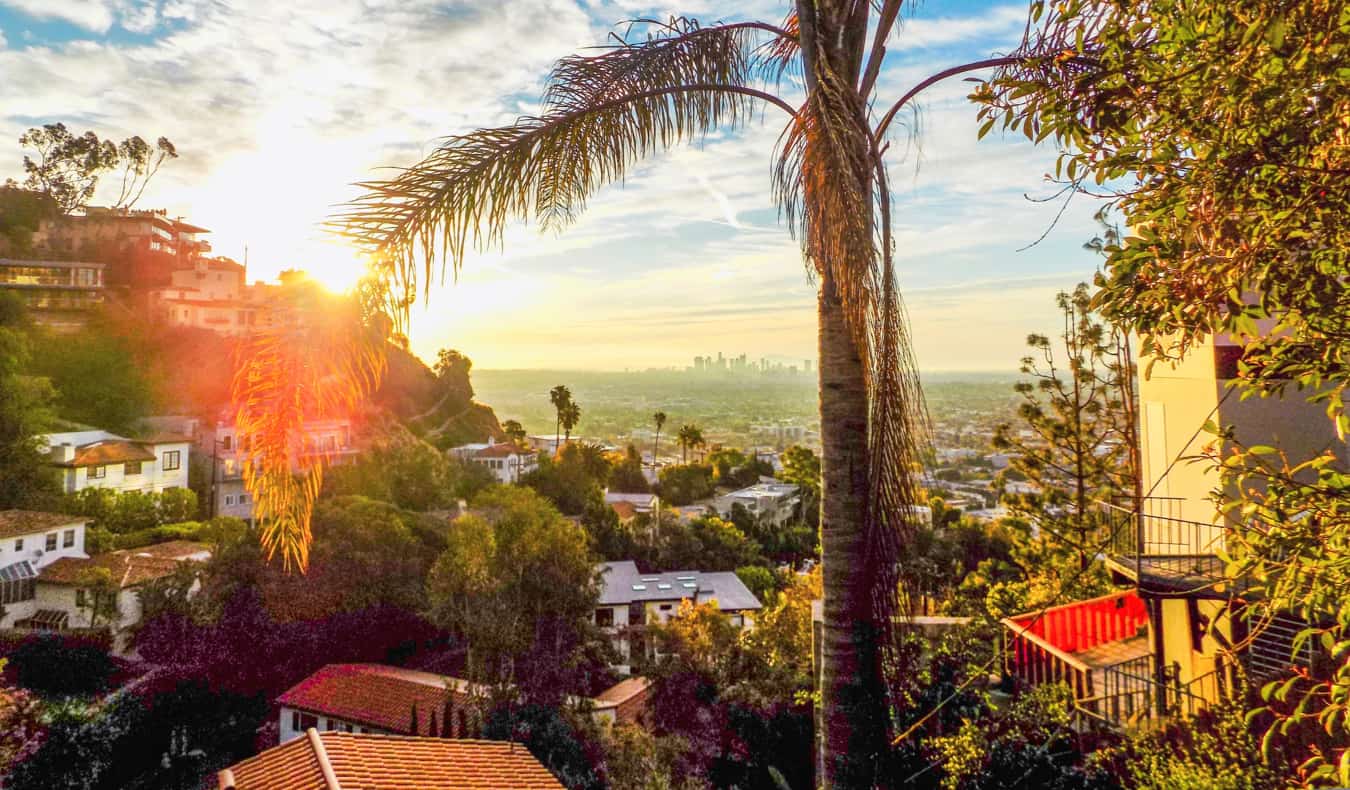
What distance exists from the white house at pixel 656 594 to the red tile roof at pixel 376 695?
24.8ft

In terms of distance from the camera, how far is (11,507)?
28.8m

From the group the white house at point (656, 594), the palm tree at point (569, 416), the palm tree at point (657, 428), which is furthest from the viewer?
the palm tree at point (657, 428)

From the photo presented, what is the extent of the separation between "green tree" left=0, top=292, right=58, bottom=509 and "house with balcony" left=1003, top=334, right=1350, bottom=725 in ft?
125

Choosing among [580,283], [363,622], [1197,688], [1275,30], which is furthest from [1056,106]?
[363,622]

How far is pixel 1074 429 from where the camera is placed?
38.2ft

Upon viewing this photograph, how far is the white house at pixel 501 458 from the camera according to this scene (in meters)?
42.1

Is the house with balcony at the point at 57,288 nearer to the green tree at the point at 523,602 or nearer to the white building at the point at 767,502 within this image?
the green tree at the point at 523,602

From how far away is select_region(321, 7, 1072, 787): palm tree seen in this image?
2607 millimetres

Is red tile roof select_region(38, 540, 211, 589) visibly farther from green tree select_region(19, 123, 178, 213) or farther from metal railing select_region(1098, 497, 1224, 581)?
green tree select_region(19, 123, 178, 213)

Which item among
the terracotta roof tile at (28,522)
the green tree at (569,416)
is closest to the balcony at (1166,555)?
the terracotta roof tile at (28,522)

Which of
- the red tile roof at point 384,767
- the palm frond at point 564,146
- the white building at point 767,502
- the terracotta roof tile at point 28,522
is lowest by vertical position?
the white building at point 767,502

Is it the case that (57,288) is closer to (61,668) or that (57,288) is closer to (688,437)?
(61,668)

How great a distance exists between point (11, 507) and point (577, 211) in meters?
37.7

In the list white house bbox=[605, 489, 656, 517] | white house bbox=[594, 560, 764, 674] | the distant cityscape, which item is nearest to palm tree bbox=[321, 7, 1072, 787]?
white house bbox=[594, 560, 764, 674]
